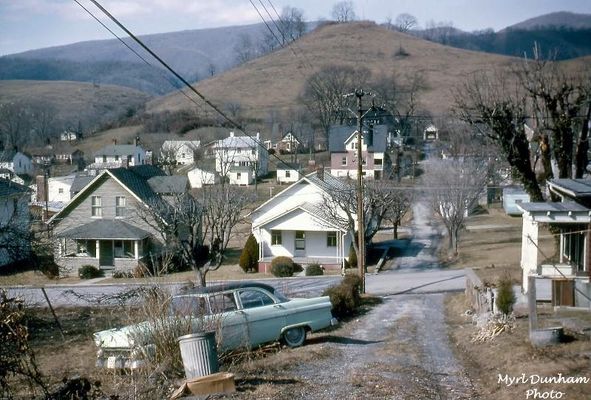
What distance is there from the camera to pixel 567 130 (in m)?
25.2

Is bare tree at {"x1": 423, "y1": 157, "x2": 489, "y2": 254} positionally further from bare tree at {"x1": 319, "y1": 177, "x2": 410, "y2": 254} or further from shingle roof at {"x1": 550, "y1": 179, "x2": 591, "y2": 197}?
shingle roof at {"x1": 550, "y1": 179, "x2": 591, "y2": 197}

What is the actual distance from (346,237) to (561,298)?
23504mm

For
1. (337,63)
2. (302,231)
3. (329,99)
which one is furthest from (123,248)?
(337,63)

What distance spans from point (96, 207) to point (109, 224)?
6.92 ft

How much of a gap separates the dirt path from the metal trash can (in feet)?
4.25

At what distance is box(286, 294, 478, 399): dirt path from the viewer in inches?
370

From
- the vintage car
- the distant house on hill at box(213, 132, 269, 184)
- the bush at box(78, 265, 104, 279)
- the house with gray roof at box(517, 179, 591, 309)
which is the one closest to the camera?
the vintage car

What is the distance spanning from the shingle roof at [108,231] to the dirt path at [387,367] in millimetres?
24674

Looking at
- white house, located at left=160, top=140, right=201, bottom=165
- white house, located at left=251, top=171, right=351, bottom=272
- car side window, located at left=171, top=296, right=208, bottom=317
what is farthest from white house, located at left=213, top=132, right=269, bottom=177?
car side window, located at left=171, top=296, right=208, bottom=317

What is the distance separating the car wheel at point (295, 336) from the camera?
13.4 metres

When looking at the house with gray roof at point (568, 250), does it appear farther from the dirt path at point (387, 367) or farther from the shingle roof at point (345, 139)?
the shingle roof at point (345, 139)

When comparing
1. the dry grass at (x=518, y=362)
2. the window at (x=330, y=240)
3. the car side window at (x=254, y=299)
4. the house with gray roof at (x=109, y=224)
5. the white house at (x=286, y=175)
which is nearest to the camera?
the dry grass at (x=518, y=362)

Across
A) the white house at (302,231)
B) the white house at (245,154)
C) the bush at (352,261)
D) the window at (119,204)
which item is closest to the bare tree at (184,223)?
the window at (119,204)

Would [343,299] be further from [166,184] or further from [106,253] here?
[166,184]
